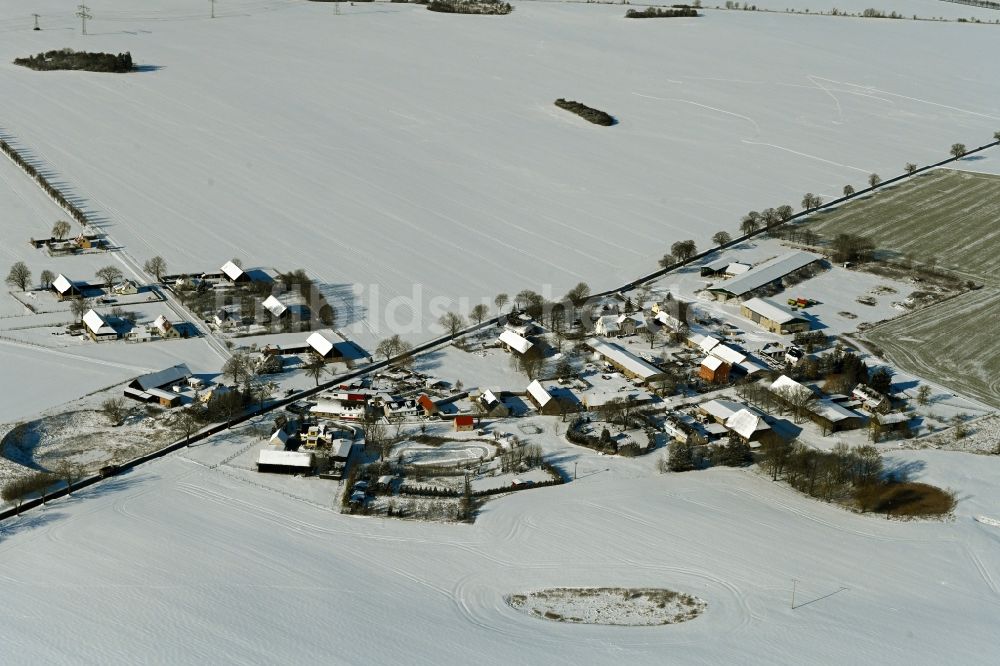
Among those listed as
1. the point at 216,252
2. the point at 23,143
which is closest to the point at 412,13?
the point at 23,143

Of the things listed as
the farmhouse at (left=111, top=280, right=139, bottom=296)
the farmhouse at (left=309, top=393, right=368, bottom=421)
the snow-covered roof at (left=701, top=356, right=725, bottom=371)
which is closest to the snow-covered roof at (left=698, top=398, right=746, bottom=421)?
the snow-covered roof at (left=701, top=356, right=725, bottom=371)

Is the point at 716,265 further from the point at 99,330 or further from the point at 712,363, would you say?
the point at 99,330

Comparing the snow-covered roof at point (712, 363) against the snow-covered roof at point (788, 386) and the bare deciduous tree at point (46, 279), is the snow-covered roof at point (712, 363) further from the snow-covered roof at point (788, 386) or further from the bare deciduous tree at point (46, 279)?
the bare deciduous tree at point (46, 279)

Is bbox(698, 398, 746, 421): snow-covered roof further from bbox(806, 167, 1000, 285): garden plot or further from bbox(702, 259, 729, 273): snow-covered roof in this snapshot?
bbox(806, 167, 1000, 285): garden plot

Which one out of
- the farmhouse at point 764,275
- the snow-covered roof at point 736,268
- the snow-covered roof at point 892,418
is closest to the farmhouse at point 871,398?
the snow-covered roof at point 892,418

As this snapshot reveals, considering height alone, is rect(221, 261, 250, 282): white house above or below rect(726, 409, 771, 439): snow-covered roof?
above

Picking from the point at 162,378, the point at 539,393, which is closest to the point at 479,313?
the point at 539,393
